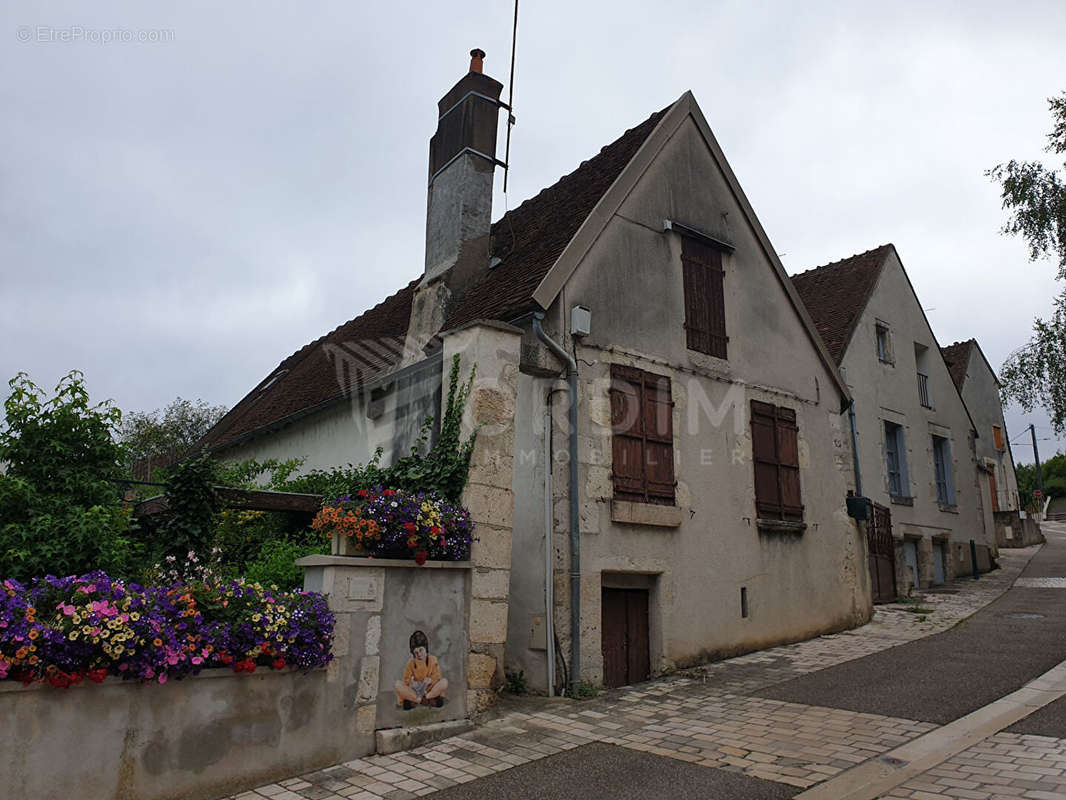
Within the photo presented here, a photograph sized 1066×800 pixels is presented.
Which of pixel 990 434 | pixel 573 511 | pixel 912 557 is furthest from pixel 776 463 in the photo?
pixel 990 434

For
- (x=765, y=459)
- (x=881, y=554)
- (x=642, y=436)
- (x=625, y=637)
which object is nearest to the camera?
(x=625, y=637)

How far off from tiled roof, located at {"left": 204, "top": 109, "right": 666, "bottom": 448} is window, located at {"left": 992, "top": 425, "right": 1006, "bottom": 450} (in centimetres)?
1588

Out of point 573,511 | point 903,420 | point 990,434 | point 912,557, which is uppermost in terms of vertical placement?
point 990,434

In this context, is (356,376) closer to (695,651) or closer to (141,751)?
(695,651)

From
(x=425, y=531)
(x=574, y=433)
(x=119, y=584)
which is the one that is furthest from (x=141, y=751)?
(x=574, y=433)

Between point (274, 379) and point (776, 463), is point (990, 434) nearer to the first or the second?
point (776, 463)

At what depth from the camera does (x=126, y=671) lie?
4.45m

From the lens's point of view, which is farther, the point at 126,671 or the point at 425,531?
the point at 425,531

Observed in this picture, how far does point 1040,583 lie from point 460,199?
40.7 ft

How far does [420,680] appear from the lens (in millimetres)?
5906

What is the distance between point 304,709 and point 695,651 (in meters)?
4.67

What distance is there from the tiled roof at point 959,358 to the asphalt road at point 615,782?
1716 cm

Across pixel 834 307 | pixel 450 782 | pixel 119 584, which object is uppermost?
pixel 834 307

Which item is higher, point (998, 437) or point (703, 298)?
point (998, 437)
